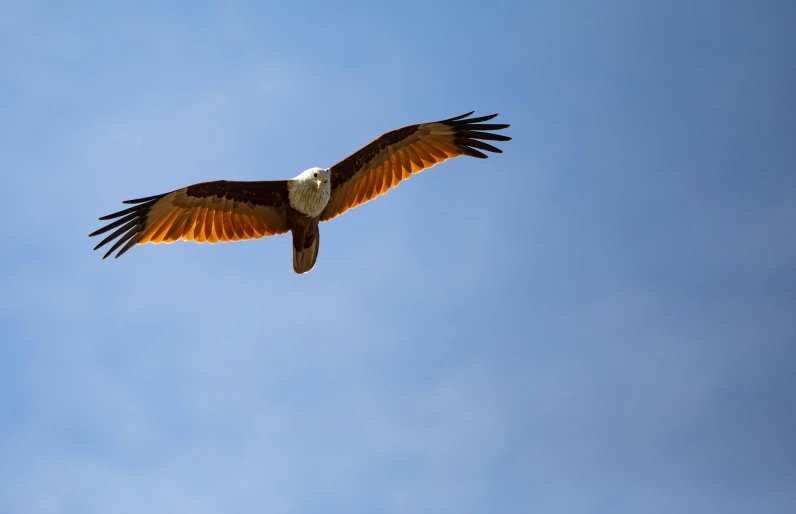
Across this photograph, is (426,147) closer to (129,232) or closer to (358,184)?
(358,184)

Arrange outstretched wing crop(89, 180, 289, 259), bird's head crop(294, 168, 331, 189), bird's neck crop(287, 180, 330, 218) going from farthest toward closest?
outstretched wing crop(89, 180, 289, 259) < bird's neck crop(287, 180, 330, 218) < bird's head crop(294, 168, 331, 189)

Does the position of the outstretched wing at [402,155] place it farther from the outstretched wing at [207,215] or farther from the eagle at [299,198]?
the outstretched wing at [207,215]

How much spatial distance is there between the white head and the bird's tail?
0.45 meters

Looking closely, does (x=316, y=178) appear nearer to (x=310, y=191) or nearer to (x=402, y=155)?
(x=310, y=191)

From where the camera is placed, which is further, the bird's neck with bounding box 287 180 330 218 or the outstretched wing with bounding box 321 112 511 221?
the outstretched wing with bounding box 321 112 511 221

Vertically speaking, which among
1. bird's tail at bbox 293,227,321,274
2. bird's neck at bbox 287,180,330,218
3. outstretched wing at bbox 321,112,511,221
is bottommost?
bird's tail at bbox 293,227,321,274

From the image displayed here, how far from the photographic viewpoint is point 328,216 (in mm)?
11766

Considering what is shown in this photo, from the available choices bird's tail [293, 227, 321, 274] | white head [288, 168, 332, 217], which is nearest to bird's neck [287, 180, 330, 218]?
white head [288, 168, 332, 217]

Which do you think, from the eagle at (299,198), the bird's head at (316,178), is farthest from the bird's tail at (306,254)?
the bird's head at (316,178)

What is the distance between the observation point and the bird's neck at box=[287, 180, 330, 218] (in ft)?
36.2

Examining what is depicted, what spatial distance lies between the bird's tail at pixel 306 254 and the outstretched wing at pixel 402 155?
0.41m

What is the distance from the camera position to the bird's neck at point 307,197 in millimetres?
11039

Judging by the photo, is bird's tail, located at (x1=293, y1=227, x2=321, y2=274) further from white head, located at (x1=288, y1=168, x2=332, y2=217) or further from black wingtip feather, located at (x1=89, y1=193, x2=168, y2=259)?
black wingtip feather, located at (x1=89, y1=193, x2=168, y2=259)

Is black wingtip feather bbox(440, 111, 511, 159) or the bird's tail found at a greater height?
black wingtip feather bbox(440, 111, 511, 159)
